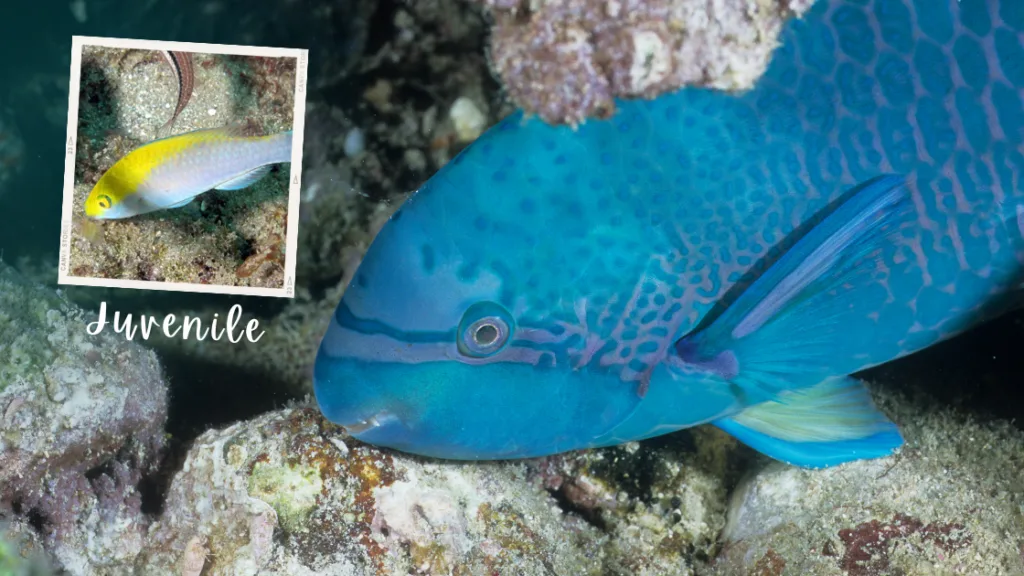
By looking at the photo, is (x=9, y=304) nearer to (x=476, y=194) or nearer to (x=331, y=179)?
(x=331, y=179)

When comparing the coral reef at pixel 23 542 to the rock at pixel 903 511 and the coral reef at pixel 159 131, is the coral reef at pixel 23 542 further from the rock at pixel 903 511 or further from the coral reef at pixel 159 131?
the rock at pixel 903 511

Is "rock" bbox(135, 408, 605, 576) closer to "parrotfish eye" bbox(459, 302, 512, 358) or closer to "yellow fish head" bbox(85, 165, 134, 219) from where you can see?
"parrotfish eye" bbox(459, 302, 512, 358)

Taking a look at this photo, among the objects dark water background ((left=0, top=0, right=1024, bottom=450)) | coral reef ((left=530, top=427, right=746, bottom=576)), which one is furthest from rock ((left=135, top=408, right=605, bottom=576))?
dark water background ((left=0, top=0, right=1024, bottom=450))

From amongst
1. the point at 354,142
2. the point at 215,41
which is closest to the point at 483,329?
the point at 354,142

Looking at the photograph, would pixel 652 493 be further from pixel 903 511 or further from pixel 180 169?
pixel 180 169

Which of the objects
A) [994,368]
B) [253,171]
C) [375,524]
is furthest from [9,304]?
[994,368]
